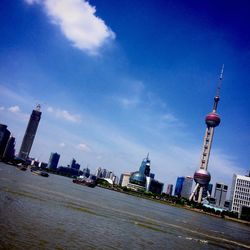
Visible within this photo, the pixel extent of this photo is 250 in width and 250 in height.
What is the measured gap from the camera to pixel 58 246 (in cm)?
2061

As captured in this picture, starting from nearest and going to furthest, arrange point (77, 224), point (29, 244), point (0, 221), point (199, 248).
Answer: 1. point (29, 244)
2. point (0, 221)
3. point (77, 224)
4. point (199, 248)

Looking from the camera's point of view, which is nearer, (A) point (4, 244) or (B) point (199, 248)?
(A) point (4, 244)

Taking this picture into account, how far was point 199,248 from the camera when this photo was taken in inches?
1380

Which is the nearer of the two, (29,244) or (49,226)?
(29,244)

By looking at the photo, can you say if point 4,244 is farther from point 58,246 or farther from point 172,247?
point 172,247

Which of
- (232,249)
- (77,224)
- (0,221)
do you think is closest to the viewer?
(0,221)

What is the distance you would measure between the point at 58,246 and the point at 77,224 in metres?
11.0

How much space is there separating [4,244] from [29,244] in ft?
6.09

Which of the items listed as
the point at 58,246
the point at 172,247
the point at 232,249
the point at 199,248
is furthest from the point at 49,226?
the point at 232,249

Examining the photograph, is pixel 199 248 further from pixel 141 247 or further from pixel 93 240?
pixel 93 240

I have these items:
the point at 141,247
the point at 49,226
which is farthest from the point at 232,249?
the point at 49,226

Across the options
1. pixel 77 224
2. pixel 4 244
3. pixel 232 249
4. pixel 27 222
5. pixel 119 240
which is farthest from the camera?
pixel 232 249

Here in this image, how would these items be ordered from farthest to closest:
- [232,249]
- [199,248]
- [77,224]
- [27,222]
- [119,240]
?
1. [232,249]
2. [199,248]
3. [77,224]
4. [119,240]
5. [27,222]

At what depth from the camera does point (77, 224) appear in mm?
31406
